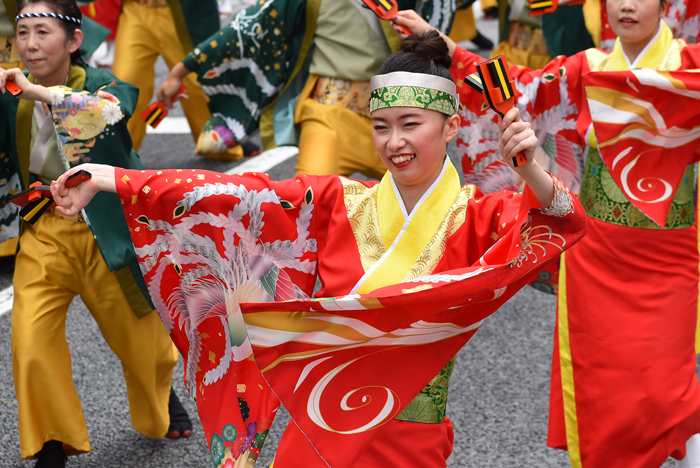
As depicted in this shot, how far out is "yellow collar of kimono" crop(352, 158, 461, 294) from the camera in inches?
77.8

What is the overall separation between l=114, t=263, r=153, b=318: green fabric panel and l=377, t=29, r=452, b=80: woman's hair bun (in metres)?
1.14

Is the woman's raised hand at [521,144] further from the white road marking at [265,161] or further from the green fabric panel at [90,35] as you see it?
the white road marking at [265,161]

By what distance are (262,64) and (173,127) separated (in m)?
3.04

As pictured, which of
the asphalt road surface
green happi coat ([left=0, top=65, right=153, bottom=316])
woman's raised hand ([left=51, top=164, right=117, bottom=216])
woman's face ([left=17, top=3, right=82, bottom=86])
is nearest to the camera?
woman's raised hand ([left=51, top=164, right=117, bottom=216])

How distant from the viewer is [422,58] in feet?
6.71

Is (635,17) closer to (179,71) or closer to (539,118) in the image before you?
(539,118)

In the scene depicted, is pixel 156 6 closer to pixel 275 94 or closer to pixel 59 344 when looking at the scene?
pixel 275 94

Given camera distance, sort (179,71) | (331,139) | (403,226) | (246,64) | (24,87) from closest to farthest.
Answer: (403,226) → (24,87) → (179,71) → (331,139) → (246,64)

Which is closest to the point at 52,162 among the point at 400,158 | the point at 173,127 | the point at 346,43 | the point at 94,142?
the point at 94,142

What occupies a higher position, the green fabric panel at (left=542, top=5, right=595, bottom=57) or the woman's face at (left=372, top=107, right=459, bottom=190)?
the woman's face at (left=372, top=107, right=459, bottom=190)

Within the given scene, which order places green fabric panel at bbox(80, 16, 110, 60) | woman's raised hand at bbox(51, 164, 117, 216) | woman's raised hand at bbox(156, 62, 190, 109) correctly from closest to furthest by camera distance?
woman's raised hand at bbox(51, 164, 117, 216), green fabric panel at bbox(80, 16, 110, 60), woman's raised hand at bbox(156, 62, 190, 109)

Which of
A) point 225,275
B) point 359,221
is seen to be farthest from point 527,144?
point 225,275

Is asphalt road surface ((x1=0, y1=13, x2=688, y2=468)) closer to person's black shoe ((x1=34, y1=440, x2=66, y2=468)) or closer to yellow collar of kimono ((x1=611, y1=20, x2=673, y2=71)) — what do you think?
person's black shoe ((x1=34, y1=440, x2=66, y2=468))

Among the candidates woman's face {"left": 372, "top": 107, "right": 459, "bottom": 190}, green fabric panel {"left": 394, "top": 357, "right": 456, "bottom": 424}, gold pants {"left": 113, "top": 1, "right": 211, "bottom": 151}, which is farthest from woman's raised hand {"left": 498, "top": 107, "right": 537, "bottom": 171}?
gold pants {"left": 113, "top": 1, "right": 211, "bottom": 151}
